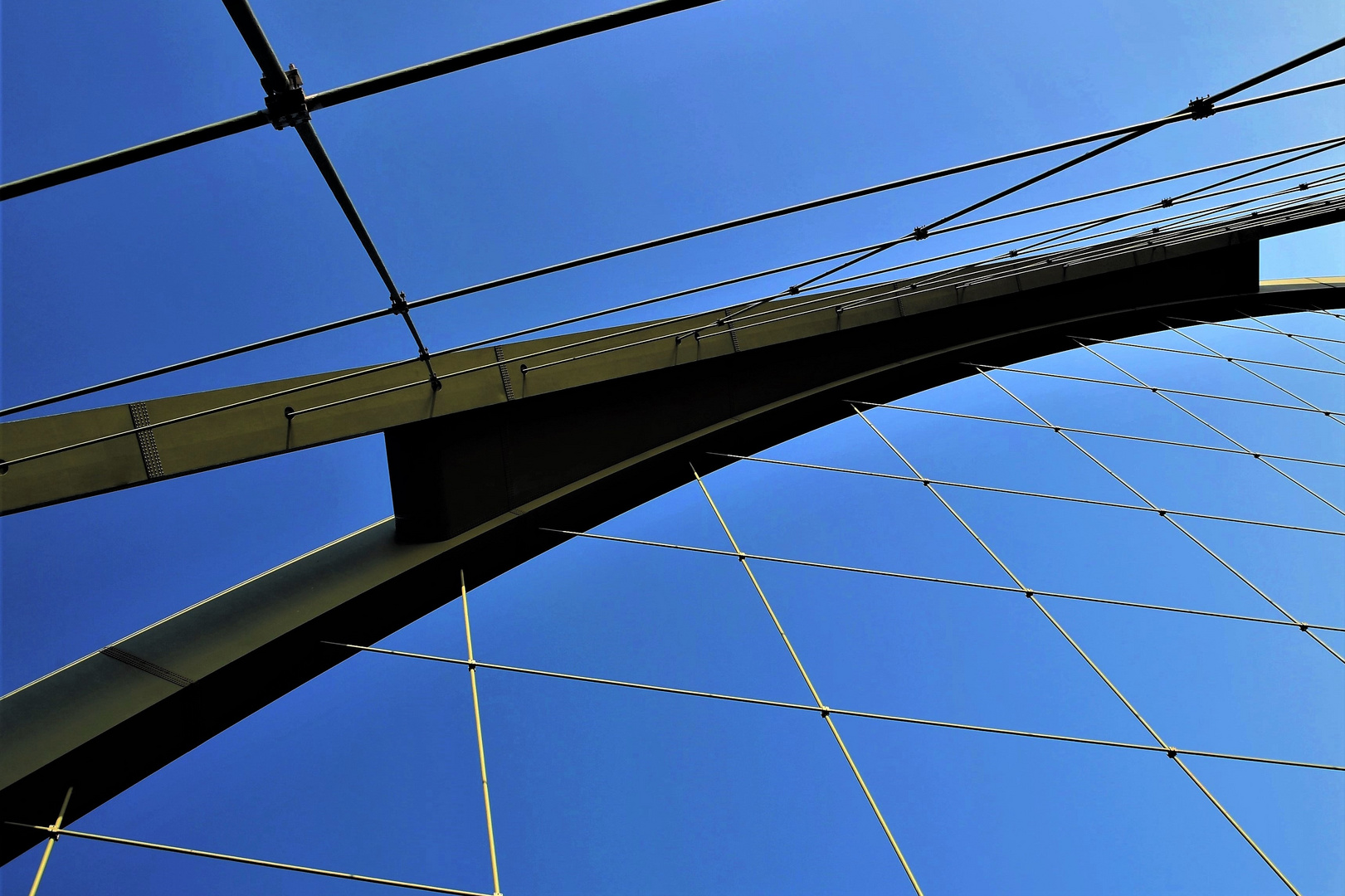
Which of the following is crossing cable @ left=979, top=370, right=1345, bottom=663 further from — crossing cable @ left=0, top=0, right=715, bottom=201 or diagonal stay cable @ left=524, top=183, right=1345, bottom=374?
crossing cable @ left=0, top=0, right=715, bottom=201

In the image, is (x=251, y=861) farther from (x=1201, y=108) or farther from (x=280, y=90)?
(x=1201, y=108)

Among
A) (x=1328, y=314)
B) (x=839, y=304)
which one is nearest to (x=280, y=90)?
(x=839, y=304)

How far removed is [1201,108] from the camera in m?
7.75

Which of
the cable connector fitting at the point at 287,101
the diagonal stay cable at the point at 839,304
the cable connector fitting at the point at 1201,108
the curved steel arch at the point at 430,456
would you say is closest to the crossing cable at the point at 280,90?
the cable connector fitting at the point at 287,101

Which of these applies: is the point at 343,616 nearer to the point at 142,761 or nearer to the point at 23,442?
the point at 142,761

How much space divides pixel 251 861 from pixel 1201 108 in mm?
11552

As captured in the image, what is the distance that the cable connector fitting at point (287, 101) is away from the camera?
4.71 metres

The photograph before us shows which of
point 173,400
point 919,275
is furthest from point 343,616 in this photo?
point 919,275

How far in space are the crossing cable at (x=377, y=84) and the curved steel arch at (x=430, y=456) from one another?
4066mm

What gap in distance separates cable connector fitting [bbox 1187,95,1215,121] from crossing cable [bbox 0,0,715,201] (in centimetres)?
560

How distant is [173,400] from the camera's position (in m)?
8.36

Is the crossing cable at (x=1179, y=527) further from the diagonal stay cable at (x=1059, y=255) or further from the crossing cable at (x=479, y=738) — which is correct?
the crossing cable at (x=479, y=738)

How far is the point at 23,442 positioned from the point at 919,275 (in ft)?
46.3

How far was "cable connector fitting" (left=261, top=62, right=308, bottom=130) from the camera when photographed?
185 inches
